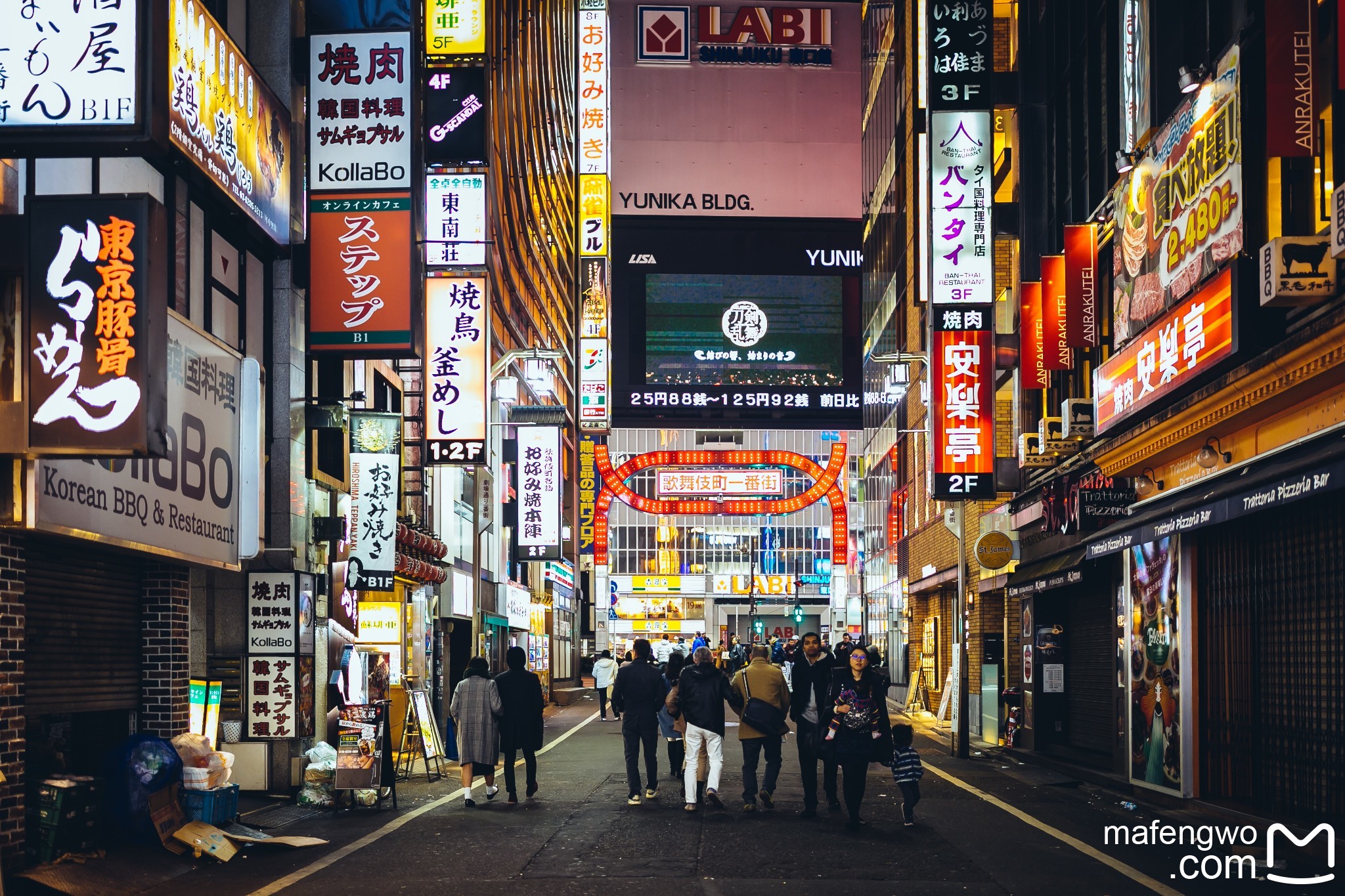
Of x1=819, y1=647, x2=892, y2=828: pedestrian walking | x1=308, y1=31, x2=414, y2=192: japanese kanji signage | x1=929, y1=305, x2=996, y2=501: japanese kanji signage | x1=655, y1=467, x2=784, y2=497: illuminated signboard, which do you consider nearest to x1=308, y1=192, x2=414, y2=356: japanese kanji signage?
x1=308, y1=31, x2=414, y2=192: japanese kanji signage

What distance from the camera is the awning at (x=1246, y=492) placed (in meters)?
11.3

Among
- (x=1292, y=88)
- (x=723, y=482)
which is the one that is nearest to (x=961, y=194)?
(x=1292, y=88)

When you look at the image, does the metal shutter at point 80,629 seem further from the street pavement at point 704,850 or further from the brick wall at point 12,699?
the street pavement at point 704,850

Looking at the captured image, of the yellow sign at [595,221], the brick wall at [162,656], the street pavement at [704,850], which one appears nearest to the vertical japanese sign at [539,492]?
the yellow sign at [595,221]

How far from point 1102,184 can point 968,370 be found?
4.85 metres

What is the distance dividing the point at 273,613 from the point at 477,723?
319 cm

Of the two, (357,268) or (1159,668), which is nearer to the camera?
(1159,668)

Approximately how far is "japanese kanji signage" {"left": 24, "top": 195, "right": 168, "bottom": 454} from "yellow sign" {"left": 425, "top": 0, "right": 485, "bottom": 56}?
47.2ft

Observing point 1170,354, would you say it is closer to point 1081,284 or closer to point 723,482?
point 1081,284

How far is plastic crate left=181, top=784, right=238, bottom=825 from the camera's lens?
13.1 m

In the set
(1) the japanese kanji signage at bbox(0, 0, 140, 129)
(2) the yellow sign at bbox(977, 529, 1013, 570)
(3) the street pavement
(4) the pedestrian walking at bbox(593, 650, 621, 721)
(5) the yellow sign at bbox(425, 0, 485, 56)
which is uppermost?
(5) the yellow sign at bbox(425, 0, 485, 56)

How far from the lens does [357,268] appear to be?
18.7m

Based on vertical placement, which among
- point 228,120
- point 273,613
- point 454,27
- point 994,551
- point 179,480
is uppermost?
point 454,27

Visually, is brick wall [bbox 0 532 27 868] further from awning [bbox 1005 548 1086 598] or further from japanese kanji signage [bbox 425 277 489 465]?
awning [bbox 1005 548 1086 598]
